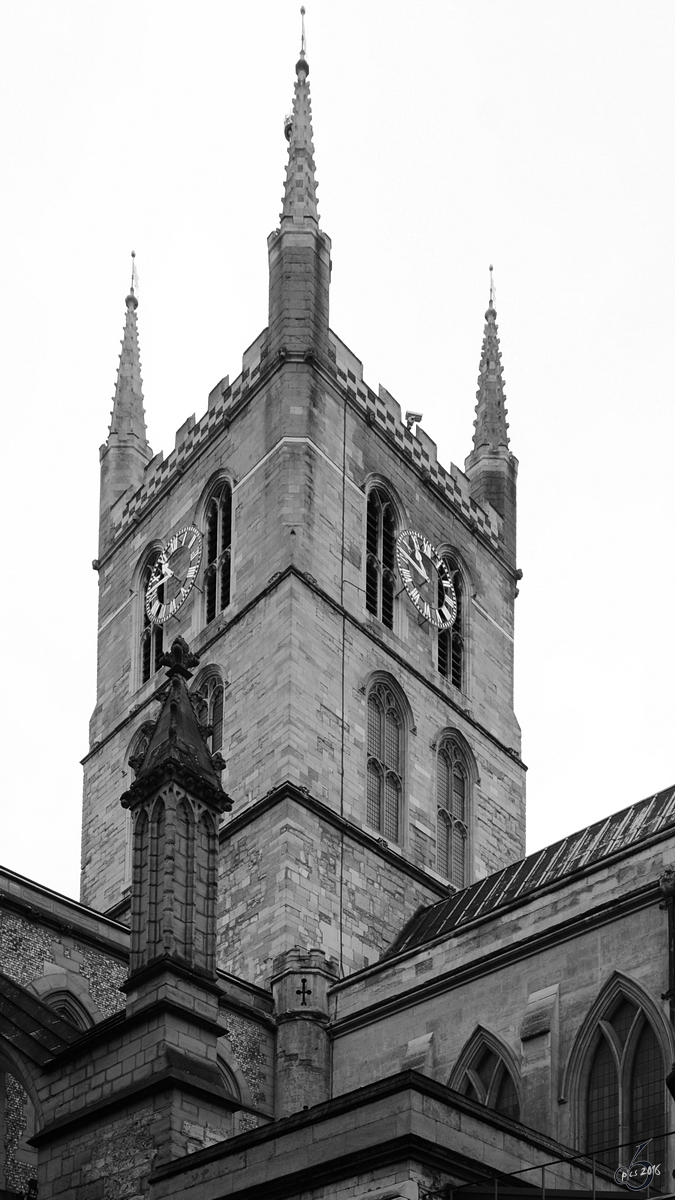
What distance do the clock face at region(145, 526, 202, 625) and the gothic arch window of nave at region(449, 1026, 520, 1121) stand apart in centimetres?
1944

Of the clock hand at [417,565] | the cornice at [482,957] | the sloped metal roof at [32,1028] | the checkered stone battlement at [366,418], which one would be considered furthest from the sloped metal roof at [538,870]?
the checkered stone battlement at [366,418]

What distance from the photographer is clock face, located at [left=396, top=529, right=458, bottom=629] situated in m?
57.6

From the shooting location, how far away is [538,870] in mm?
47562

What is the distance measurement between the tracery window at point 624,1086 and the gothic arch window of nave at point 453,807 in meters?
15.8

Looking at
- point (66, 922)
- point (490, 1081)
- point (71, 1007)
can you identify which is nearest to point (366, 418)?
point (66, 922)

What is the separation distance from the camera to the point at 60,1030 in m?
31.9

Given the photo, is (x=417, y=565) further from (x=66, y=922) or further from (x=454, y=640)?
(x=66, y=922)

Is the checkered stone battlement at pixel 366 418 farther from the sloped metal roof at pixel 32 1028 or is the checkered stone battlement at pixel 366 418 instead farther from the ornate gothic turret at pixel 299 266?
the sloped metal roof at pixel 32 1028

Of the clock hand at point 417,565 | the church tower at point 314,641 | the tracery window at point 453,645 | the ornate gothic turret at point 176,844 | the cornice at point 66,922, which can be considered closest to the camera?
the ornate gothic turret at point 176,844

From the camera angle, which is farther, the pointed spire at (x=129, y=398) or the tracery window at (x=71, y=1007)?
the pointed spire at (x=129, y=398)

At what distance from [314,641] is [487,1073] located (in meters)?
14.4

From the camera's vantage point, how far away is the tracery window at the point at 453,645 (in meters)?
58.3

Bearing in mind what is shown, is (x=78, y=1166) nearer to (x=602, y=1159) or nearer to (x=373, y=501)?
(x=602, y=1159)

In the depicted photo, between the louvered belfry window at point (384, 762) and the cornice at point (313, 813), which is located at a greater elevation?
the louvered belfry window at point (384, 762)
